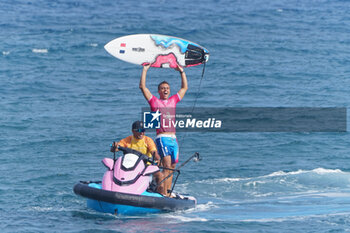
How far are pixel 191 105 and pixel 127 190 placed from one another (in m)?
14.4

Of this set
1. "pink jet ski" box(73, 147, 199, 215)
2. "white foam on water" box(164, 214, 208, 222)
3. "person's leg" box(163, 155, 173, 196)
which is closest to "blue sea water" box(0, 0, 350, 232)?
"white foam on water" box(164, 214, 208, 222)

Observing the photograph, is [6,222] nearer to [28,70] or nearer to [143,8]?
[28,70]

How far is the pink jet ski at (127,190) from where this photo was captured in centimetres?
1201

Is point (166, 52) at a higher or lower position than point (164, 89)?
higher

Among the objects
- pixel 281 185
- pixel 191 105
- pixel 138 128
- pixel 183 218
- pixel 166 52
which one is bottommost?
pixel 183 218

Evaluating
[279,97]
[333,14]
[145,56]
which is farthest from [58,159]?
[333,14]

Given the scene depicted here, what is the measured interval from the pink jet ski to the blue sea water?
229mm

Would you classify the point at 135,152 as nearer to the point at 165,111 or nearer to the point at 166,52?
Result: the point at 165,111

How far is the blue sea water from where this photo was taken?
12.9m

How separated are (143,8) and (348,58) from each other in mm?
25927

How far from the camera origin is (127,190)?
1209 cm

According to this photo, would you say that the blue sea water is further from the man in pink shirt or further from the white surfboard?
the white surfboard

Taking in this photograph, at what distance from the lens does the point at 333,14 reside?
2181 inches

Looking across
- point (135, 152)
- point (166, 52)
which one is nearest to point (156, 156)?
point (135, 152)
